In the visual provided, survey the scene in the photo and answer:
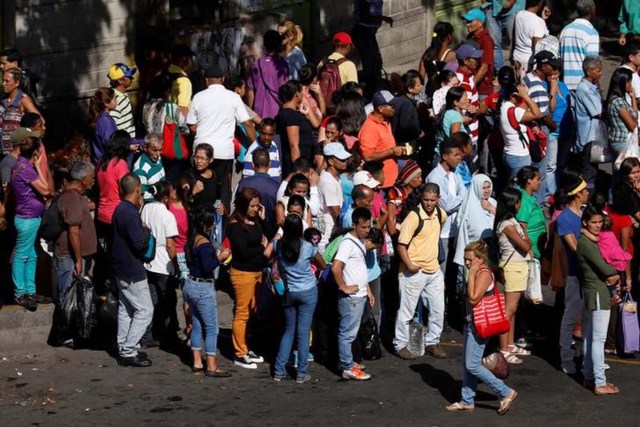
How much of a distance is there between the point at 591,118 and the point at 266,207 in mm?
4663

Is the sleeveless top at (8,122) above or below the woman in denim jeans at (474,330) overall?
above

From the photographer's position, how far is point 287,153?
55.3 ft

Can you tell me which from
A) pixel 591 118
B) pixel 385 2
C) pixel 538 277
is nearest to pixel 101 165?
pixel 538 277

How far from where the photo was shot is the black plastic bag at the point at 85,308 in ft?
46.8

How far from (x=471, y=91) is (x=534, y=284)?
3.68 m

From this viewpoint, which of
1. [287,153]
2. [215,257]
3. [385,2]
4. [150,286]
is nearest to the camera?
[215,257]

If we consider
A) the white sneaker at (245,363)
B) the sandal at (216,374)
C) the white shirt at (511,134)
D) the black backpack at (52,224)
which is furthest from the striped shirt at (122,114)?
the white shirt at (511,134)

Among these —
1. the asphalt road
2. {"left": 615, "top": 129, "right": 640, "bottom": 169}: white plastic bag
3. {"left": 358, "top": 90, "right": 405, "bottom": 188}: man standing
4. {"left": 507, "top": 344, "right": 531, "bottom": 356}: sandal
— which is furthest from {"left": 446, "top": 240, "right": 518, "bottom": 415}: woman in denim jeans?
{"left": 615, "top": 129, "right": 640, "bottom": 169}: white plastic bag

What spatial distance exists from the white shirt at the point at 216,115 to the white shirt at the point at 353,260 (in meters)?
2.93

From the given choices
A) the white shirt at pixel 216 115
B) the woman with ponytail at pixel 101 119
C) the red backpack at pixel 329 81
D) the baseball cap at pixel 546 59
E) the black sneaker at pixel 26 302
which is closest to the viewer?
the black sneaker at pixel 26 302

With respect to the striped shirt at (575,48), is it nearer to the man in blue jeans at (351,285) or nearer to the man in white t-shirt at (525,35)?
the man in white t-shirt at (525,35)

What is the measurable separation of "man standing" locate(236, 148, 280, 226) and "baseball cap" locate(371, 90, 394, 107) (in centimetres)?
168

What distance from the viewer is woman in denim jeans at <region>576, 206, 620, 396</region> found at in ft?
44.8

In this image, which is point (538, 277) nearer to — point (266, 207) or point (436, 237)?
point (436, 237)
